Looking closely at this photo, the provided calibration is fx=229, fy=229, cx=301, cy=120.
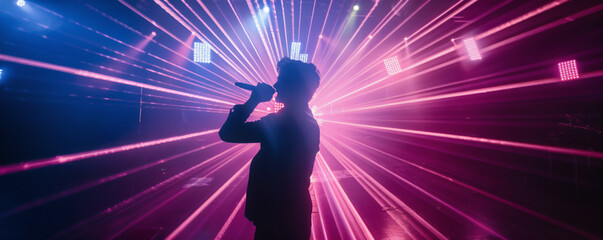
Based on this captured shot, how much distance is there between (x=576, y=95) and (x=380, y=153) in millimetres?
6603

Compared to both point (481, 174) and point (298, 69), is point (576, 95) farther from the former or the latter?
point (298, 69)

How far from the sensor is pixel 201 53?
348 inches

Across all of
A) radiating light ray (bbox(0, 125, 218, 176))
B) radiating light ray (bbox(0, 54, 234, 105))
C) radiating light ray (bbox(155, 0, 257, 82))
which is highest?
radiating light ray (bbox(155, 0, 257, 82))

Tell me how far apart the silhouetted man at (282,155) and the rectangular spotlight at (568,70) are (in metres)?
7.22

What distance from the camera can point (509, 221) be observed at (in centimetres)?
364

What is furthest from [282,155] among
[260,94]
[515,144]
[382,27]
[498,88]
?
[382,27]

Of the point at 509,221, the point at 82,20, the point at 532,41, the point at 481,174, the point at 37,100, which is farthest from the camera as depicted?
the point at 481,174

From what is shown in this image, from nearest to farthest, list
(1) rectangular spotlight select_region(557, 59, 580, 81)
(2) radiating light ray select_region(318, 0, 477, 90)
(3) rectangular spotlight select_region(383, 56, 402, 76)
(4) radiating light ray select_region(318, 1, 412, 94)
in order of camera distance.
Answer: (1) rectangular spotlight select_region(557, 59, 580, 81)
(2) radiating light ray select_region(318, 0, 477, 90)
(4) radiating light ray select_region(318, 1, 412, 94)
(3) rectangular spotlight select_region(383, 56, 402, 76)

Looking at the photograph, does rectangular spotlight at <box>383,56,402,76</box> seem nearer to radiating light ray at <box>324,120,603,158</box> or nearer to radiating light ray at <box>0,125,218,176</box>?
radiating light ray at <box>324,120,603,158</box>

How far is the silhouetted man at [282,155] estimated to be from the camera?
118 cm

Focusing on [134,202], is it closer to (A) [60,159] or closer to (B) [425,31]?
(A) [60,159]

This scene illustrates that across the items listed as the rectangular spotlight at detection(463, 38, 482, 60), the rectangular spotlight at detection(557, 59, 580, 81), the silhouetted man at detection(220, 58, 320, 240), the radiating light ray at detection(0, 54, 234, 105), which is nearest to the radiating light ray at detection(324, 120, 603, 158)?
the rectangular spotlight at detection(557, 59, 580, 81)

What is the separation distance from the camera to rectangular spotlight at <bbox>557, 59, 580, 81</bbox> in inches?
202

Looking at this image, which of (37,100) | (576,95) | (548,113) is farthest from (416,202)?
(37,100)
